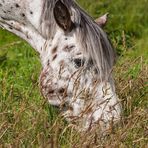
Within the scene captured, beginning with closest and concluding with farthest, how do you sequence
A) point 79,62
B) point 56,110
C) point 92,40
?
point 92,40 < point 79,62 < point 56,110

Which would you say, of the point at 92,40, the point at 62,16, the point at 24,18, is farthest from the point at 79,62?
the point at 24,18

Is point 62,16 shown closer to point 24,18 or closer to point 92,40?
point 92,40

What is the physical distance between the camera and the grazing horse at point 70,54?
4.37 m

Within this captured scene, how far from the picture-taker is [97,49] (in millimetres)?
4395

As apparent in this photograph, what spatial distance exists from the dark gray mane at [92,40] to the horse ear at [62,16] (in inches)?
2.0

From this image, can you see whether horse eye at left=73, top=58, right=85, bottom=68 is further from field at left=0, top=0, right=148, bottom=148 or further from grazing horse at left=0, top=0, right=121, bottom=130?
field at left=0, top=0, right=148, bottom=148

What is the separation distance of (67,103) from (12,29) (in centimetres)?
91

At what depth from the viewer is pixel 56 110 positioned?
4.64 m

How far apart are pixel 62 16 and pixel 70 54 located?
0.28 metres

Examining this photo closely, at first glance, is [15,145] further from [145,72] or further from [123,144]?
[145,72]

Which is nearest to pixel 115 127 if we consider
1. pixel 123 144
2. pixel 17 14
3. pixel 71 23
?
pixel 123 144

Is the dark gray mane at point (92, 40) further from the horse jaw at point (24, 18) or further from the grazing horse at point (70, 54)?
the horse jaw at point (24, 18)

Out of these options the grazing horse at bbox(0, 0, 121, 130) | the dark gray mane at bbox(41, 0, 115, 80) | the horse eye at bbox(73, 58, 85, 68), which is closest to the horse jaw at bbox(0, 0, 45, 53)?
the grazing horse at bbox(0, 0, 121, 130)

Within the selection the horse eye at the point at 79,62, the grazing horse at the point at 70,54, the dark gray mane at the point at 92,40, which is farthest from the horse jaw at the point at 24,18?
the horse eye at the point at 79,62
